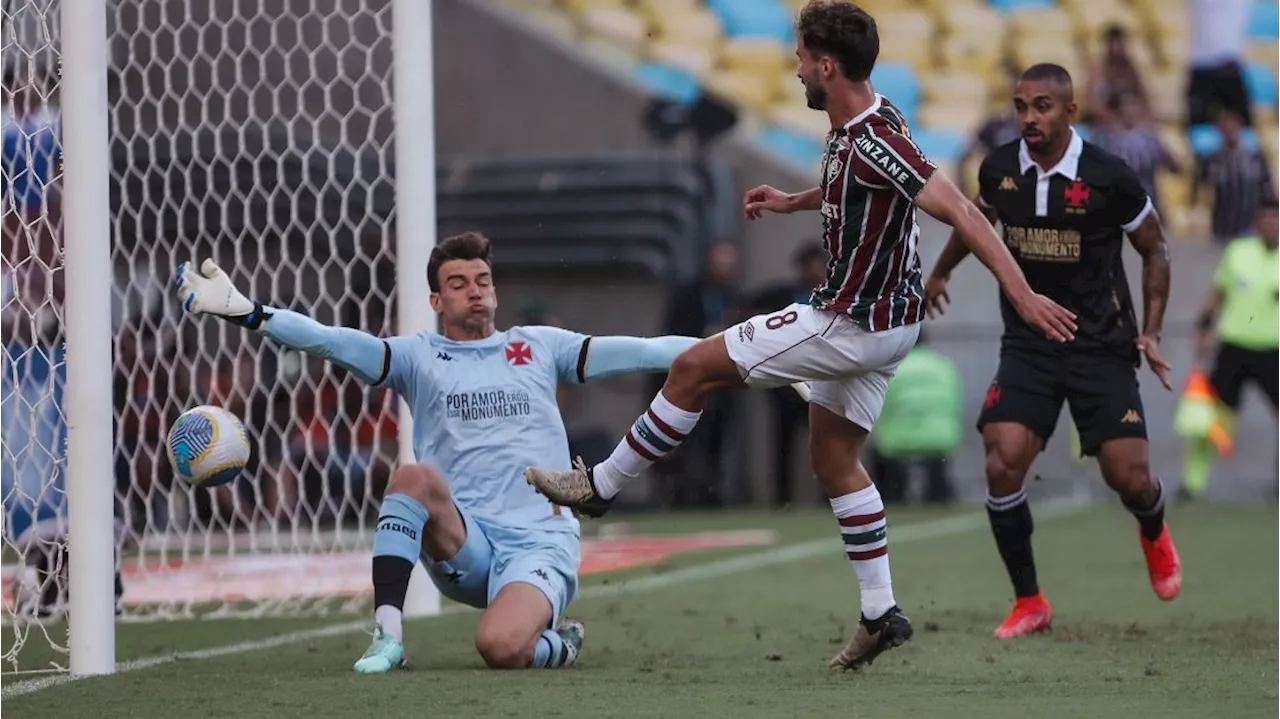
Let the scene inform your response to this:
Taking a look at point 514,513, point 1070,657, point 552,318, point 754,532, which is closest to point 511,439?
point 514,513

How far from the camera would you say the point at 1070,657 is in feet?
22.7

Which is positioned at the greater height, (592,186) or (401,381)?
(592,186)

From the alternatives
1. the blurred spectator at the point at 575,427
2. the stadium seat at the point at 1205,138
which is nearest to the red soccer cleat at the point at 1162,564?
the blurred spectator at the point at 575,427

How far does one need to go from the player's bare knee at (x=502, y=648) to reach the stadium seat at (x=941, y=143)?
1309 cm

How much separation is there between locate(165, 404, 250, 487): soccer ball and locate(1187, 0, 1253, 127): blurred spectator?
14255 mm

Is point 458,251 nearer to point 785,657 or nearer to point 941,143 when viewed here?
point 785,657

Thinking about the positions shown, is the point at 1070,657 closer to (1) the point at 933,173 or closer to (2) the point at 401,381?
(1) the point at 933,173

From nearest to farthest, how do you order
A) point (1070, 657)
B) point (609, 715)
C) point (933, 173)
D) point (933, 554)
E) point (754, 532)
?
point (609, 715) < point (933, 173) < point (1070, 657) < point (933, 554) < point (754, 532)

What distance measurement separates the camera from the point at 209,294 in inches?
255

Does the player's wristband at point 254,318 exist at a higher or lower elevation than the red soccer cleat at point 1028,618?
higher

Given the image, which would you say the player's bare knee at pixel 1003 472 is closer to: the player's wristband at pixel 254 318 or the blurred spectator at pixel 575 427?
the player's wristband at pixel 254 318

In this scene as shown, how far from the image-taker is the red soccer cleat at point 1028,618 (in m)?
7.78

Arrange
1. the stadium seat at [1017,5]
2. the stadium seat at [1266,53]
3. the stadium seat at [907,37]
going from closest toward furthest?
the stadium seat at [907,37], the stadium seat at [1017,5], the stadium seat at [1266,53]

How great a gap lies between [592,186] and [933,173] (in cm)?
1197
